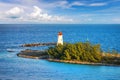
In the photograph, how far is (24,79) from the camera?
45.8 metres

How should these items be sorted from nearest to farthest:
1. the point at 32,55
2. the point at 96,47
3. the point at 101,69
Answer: the point at 101,69 → the point at 96,47 → the point at 32,55

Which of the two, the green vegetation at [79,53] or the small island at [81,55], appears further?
the green vegetation at [79,53]

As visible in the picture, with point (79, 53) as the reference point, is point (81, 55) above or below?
below

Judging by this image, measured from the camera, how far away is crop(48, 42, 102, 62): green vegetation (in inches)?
2411

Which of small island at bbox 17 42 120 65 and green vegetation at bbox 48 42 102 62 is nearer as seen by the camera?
small island at bbox 17 42 120 65

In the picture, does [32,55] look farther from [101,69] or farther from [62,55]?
[101,69]

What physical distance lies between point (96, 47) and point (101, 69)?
950 centimetres

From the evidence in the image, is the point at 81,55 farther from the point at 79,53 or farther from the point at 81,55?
the point at 79,53

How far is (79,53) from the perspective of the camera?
61.7 metres

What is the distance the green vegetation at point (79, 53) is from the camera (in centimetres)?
6125

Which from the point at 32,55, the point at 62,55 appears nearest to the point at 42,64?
the point at 62,55

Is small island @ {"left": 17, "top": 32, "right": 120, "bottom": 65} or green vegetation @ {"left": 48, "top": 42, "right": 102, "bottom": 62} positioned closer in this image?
small island @ {"left": 17, "top": 32, "right": 120, "bottom": 65}

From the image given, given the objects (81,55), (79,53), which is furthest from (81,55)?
(79,53)

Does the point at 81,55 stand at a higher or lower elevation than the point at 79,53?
lower
